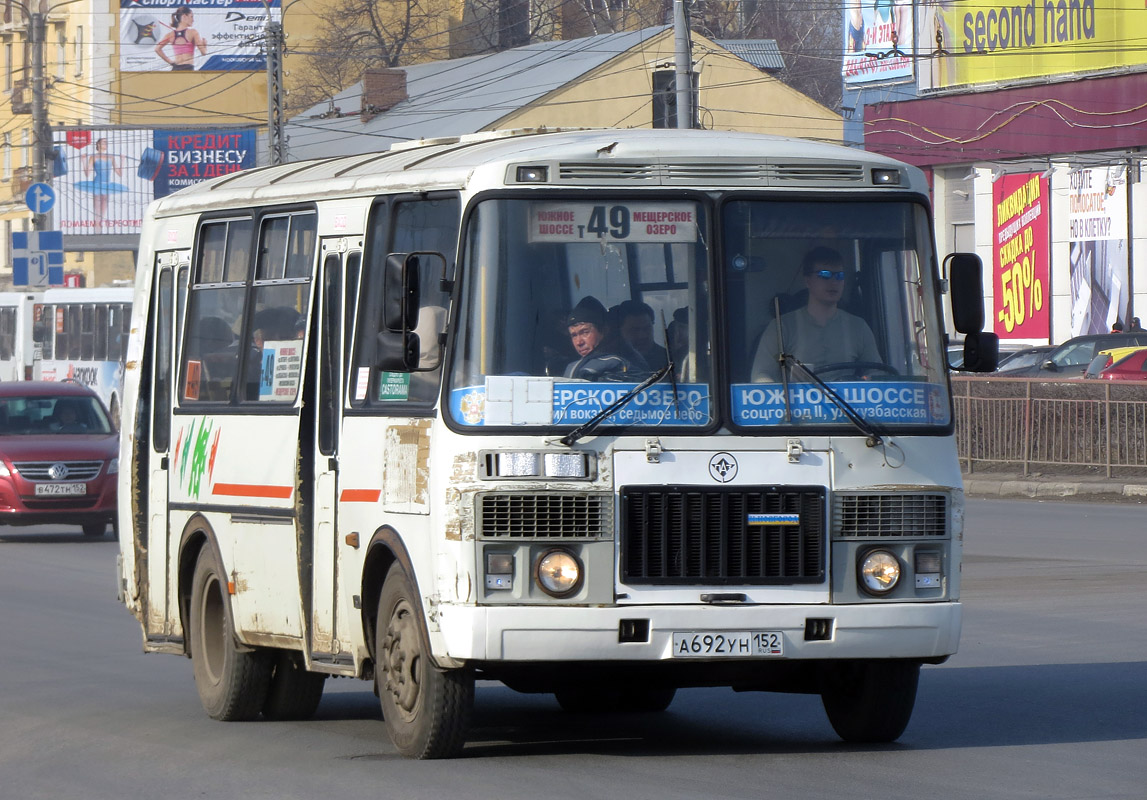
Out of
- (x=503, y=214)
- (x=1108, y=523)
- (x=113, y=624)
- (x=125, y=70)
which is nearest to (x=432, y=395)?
(x=503, y=214)

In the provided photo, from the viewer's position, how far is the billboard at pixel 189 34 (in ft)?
221

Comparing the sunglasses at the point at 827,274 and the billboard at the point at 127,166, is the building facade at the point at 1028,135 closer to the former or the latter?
the billboard at the point at 127,166

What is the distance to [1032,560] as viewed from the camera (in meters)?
18.2

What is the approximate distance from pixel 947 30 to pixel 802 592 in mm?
39492

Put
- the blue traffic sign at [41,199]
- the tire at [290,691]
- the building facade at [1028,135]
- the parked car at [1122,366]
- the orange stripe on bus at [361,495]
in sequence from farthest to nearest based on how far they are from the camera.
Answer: the building facade at [1028,135], the blue traffic sign at [41,199], the parked car at [1122,366], the tire at [290,691], the orange stripe on bus at [361,495]

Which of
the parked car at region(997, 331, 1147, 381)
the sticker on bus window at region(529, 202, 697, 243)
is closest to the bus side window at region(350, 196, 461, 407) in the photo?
the sticker on bus window at region(529, 202, 697, 243)

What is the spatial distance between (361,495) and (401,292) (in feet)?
3.70

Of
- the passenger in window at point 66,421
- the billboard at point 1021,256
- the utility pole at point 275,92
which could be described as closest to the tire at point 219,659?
the passenger in window at point 66,421

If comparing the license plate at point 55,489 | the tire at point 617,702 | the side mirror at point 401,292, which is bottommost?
the tire at point 617,702

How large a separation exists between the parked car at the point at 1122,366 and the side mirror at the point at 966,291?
2337 cm

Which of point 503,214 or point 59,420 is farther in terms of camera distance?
point 59,420

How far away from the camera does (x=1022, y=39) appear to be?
44.0 metres

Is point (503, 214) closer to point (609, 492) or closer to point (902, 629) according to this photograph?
point (609, 492)

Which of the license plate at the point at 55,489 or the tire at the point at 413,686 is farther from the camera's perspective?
the license plate at the point at 55,489
